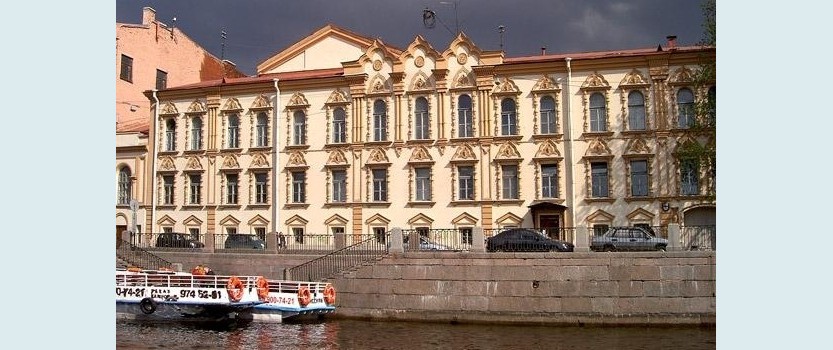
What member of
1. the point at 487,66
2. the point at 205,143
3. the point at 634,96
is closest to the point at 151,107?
the point at 205,143

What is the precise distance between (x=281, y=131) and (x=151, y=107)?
3066 millimetres

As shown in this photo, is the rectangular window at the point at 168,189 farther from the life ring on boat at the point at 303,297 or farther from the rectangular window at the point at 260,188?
the life ring on boat at the point at 303,297

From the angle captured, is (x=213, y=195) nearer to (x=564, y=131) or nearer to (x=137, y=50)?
(x=137, y=50)

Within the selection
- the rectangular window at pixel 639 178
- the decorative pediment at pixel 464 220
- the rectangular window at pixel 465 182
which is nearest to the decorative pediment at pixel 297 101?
the rectangular window at pixel 465 182

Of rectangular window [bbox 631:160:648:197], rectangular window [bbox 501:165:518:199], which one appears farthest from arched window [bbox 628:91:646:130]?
rectangular window [bbox 501:165:518:199]

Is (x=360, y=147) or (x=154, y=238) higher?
(x=360, y=147)

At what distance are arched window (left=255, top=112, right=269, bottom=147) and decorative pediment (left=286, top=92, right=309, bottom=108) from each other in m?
0.59

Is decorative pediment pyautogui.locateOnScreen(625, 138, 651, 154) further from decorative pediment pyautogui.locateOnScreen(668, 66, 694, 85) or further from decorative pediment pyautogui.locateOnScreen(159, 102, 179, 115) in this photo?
decorative pediment pyautogui.locateOnScreen(159, 102, 179, 115)

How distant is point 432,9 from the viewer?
12.1 metres

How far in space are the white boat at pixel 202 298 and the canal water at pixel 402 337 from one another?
0.30 meters

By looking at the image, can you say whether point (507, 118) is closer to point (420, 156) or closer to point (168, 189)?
point (420, 156)

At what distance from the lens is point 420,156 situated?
52.4ft

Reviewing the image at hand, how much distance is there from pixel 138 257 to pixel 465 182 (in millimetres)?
6781

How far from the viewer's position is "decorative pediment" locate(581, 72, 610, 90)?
14.5 m
